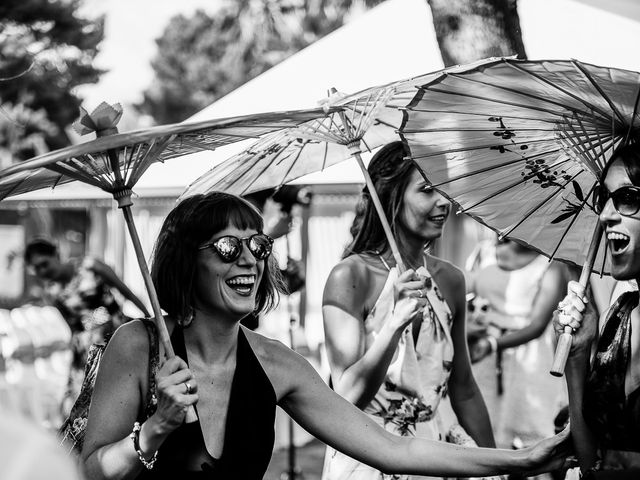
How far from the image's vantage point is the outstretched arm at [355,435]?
10.9 feet

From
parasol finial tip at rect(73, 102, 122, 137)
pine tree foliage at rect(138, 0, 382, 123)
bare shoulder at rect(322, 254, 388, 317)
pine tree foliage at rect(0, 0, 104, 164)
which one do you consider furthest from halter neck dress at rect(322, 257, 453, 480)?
pine tree foliage at rect(138, 0, 382, 123)

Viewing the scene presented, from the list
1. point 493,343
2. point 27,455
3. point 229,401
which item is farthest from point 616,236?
point 493,343

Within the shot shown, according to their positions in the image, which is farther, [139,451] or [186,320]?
→ [186,320]

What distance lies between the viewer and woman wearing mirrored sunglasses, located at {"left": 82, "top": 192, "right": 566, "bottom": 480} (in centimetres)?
287

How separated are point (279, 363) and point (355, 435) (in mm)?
379

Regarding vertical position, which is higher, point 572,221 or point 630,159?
point 630,159

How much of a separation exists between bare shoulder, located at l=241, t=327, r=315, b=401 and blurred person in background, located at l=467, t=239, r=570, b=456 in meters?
3.90

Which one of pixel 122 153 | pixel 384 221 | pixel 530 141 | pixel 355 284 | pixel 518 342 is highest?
pixel 122 153

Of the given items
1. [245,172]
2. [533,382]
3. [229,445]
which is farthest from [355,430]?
[533,382]

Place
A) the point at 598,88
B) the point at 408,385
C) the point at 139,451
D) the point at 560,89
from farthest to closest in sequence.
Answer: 1. the point at 408,385
2. the point at 560,89
3. the point at 598,88
4. the point at 139,451

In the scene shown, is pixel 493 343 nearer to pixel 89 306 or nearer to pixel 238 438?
pixel 89 306

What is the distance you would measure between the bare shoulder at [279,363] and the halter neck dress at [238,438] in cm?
4

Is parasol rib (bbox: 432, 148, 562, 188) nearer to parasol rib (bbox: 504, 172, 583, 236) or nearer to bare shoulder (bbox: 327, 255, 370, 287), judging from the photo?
parasol rib (bbox: 504, 172, 583, 236)

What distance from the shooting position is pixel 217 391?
315 centimetres
